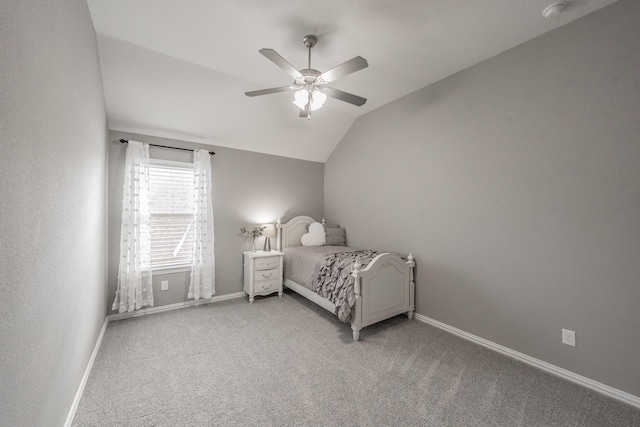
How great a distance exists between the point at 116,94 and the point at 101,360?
2586 millimetres

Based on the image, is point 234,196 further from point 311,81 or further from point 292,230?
point 311,81

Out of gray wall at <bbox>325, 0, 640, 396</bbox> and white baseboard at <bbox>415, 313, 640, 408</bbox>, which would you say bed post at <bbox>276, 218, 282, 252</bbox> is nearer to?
gray wall at <bbox>325, 0, 640, 396</bbox>

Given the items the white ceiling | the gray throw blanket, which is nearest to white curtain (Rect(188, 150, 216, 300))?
the white ceiling

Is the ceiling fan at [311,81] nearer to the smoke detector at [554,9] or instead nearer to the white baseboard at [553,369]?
the smoke detector at [554,9]

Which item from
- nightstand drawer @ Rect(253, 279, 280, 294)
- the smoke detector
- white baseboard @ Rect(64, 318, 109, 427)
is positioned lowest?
white baseboard @ Rect(64, 318, 109, 427)

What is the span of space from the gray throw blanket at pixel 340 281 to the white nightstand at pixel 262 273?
0.92 m

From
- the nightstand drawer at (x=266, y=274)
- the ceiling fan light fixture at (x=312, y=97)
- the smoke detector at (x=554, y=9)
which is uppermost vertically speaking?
the smoke detector at (x=554, y=9)

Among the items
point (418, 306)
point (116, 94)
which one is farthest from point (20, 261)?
point (418, 306)

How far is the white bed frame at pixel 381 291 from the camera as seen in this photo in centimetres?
275

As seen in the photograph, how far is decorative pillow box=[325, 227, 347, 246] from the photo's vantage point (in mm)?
4316

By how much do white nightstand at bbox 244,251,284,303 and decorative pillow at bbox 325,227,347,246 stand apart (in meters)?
0.80

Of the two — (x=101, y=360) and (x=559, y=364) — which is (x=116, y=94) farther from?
(x=559, y=364)

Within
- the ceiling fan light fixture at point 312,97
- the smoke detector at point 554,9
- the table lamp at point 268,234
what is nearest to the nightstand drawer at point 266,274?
the table lamp at point 268,234

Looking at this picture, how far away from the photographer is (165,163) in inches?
137
